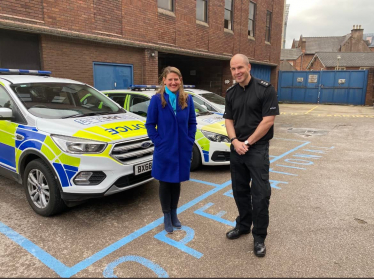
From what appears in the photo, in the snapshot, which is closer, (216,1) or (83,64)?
(83,64)

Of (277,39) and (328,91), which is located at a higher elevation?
(277,39)

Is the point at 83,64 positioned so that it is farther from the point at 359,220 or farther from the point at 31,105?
the point at 359,220

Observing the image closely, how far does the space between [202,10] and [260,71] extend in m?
8.19

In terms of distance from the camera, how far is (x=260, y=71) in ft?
65.4

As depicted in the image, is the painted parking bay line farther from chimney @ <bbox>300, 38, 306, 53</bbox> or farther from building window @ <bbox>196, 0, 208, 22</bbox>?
chimney @ <bbox>300, 38, 306, 53</bbox>

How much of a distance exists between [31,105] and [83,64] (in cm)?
525

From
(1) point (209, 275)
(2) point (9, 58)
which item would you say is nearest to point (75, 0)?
(2) point (9, 58)

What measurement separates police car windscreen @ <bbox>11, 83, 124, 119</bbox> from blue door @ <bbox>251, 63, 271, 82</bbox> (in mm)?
15258

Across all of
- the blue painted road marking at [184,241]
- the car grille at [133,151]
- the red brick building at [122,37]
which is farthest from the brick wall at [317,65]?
the blue painted road marking at [184,241]

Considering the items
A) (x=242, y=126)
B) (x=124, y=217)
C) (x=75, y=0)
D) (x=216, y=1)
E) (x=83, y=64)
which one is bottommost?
(x=124, y=217)

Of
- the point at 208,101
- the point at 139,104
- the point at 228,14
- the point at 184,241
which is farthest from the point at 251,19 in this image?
the point at 184,241

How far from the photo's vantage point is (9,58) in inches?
286

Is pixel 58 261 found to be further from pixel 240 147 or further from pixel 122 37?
pixel 122 37

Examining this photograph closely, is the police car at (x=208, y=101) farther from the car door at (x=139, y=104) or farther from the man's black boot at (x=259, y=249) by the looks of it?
the man's black boot at (x=259, y=249)
